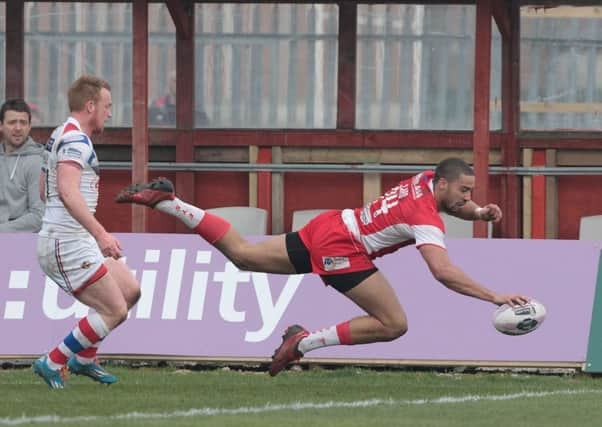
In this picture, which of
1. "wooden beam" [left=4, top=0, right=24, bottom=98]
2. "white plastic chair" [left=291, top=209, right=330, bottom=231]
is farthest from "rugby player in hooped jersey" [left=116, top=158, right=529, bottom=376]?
"wooden beam" [left=4, top=0, right=24, bottom=98]

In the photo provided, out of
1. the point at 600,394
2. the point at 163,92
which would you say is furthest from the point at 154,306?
the point at 163,92

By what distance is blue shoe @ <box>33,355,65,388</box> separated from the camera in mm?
10328

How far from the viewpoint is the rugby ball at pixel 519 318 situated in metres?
10.0

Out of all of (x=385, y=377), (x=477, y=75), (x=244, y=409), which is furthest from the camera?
(x=477, y=75)

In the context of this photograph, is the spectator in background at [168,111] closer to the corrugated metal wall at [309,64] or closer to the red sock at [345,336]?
the corrugated metal wall at [309,64]

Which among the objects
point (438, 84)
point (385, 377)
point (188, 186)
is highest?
point (438, 84)

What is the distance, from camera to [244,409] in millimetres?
9523

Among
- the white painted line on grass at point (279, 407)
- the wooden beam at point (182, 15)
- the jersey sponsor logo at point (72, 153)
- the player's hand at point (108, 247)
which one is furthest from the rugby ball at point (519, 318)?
the wooden beam at point (182, 15)

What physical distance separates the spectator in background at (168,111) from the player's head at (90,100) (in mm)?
7552

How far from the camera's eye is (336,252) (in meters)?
10.6

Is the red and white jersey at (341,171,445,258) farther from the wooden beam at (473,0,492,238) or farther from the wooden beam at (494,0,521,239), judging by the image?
the wooden beam at (494,0,521,239)

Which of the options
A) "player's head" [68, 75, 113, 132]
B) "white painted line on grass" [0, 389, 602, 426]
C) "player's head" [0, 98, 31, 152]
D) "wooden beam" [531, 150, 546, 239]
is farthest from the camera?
"wooden beam" [531, 150, 546, 239]

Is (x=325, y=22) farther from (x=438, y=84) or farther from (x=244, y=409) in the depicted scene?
(x=244, y=409)

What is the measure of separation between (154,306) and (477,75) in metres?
4.56
